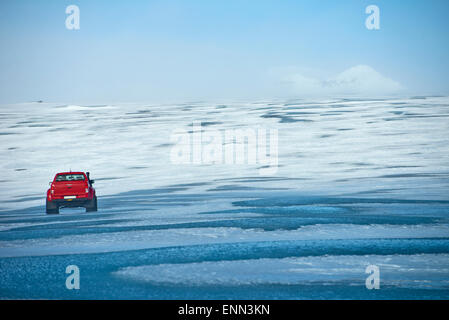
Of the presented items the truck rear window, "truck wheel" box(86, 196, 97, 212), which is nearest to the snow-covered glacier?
"truck wheel" box(86, 196, 97, 212)

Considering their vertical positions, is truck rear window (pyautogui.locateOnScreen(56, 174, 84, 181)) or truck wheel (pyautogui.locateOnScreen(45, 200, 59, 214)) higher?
truck rear window (pyautogui.locateOnScreen(56, 174, 84, 181))

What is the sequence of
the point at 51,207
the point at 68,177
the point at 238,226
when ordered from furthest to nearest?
1. the point at 68,177
2. the point at 51,207
3. the point at 238,226

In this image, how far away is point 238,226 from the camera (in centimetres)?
1282

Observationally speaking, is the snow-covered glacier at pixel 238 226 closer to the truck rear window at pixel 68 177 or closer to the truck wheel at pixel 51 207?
the truck wheel at pixel 51 207

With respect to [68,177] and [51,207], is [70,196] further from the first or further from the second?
[68,177]

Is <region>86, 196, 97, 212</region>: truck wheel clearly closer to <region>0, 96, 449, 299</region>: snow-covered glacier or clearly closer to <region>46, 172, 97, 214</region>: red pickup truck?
<region>46, 172, 97, 214</region>: red pickup truck

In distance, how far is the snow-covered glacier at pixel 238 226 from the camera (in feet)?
25.9

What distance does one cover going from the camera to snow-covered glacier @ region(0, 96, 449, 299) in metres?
7.89

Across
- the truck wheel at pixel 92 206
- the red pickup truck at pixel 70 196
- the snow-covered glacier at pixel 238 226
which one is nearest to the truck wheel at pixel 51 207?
the red pickup truck at pixel 70 196

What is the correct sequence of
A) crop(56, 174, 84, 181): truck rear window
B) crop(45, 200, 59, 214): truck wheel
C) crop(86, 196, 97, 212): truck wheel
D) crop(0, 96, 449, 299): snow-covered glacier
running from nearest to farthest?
1. crop(0, 96, 449, 299): snow-covered glacier
2. crop(45, 200, 59, 214): truck wheel
3. crop(86, 196, 97, 212): truck wheel
4. crop(56, 174, 84, 181): truck rear window

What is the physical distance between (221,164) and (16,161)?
13.7 metres

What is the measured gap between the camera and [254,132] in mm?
48531

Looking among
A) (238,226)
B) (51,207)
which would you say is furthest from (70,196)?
(238,226)
